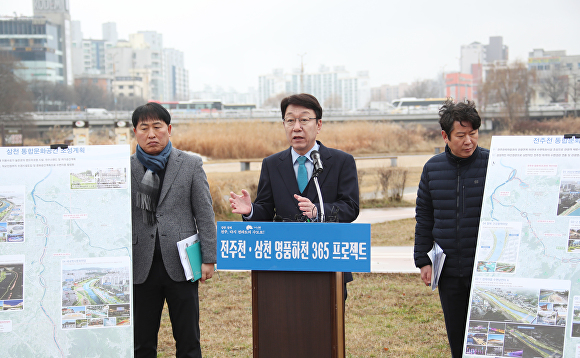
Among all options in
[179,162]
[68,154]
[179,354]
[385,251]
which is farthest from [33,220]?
[385,251]

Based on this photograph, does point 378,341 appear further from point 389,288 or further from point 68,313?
point 68,313

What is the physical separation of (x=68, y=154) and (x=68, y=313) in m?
0.91

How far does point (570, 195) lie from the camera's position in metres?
2.61

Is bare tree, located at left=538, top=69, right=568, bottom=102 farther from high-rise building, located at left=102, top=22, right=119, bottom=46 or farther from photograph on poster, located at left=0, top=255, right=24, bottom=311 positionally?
high-rise building, located at left=102, top=22, right=119, bottom=46

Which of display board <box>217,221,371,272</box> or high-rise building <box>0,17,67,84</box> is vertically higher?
high-rise building <box>0,17,67,84</box>

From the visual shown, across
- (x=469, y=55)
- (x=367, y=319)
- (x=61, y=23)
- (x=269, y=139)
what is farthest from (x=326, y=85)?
(x=367, y=319)

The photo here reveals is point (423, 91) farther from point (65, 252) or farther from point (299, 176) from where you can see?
point (65, 252)

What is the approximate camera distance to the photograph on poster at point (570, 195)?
260 cm

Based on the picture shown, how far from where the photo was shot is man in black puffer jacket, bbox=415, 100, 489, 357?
109 inches

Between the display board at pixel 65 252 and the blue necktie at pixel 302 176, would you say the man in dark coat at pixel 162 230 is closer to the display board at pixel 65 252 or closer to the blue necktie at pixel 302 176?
the display board at pixel 65 252

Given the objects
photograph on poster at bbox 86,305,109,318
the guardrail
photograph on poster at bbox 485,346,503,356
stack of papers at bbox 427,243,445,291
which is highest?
the guardrail

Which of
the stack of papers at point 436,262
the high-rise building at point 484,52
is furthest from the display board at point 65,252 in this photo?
the high-rise building at point 484,52

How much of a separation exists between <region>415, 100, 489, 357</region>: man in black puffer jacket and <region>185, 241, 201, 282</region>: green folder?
4.38 ft

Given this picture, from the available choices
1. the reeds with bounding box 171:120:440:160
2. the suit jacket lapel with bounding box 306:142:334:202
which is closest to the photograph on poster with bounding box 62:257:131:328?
the suit jacket lapel with bounding box 306:142:334:202
